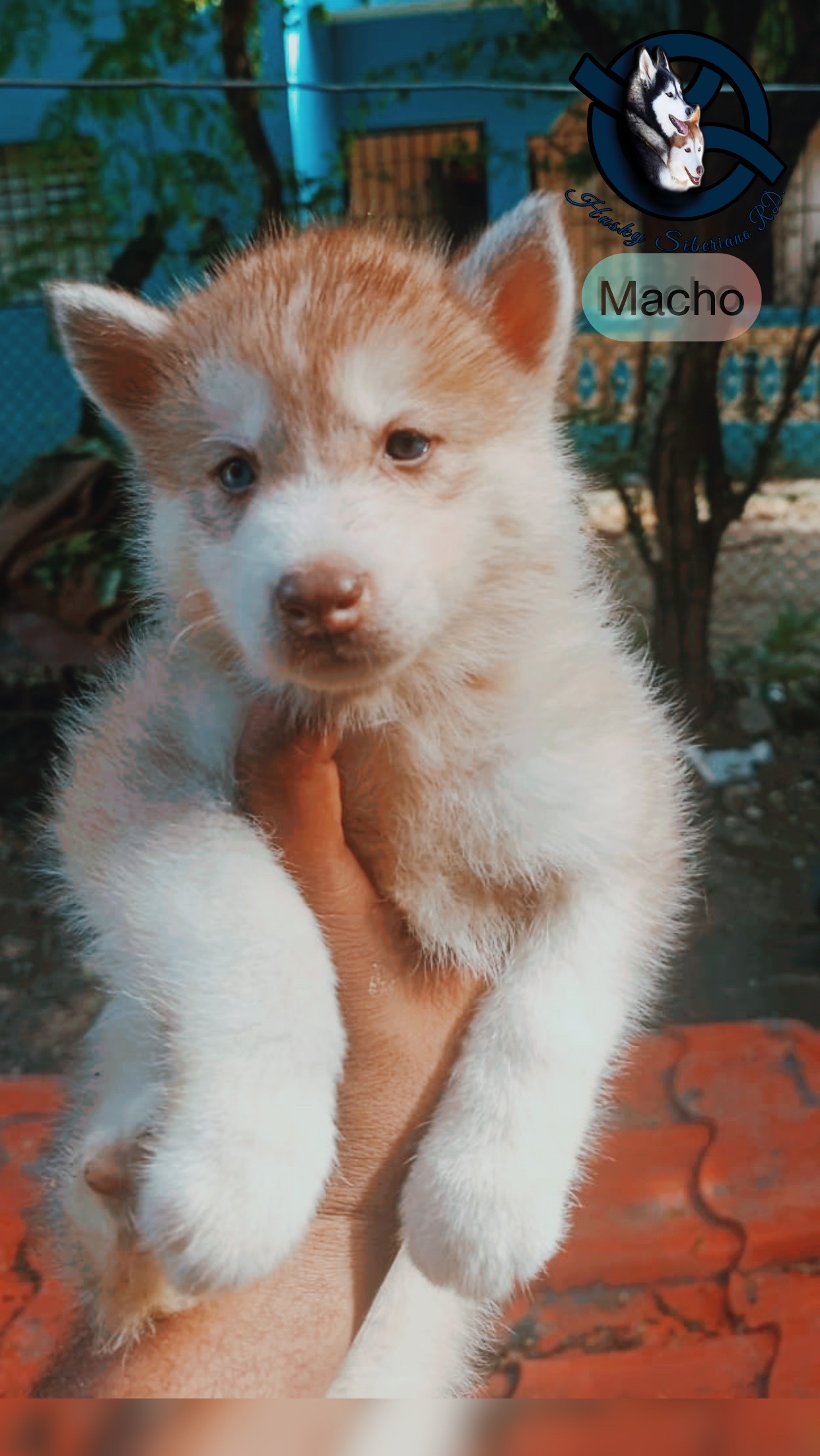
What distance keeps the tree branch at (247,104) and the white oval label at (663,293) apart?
1.06 ft

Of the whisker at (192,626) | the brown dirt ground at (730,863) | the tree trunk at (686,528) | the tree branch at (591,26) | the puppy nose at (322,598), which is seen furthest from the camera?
the brown dirt ground at (730,863)

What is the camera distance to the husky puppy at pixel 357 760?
0.55m

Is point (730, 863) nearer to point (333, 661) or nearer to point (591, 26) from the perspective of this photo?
point (591, 26)

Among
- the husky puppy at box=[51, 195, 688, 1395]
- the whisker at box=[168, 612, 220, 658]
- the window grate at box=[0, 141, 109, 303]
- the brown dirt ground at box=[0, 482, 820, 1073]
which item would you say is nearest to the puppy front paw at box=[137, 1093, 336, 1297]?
the husky puppy at box=[51, 195, 688, 1395]

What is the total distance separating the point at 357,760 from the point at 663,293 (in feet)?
1.55

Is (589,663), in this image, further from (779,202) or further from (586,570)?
(779,202)

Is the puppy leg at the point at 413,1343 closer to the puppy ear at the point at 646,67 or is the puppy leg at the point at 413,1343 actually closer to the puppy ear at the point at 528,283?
the puppy ear at the point at 528,283

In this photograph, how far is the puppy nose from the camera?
51 cm

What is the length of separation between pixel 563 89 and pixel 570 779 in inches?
23.9

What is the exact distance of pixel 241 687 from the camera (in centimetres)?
67

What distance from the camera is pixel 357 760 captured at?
0.72 meters

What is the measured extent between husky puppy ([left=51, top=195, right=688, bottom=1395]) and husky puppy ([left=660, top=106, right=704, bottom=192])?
22cm

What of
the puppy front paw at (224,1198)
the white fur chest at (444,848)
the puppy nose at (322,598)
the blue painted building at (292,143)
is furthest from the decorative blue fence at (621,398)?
the puppy front paw at (224,1198)

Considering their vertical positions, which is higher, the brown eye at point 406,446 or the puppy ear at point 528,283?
the puppy ear at point 528,283
